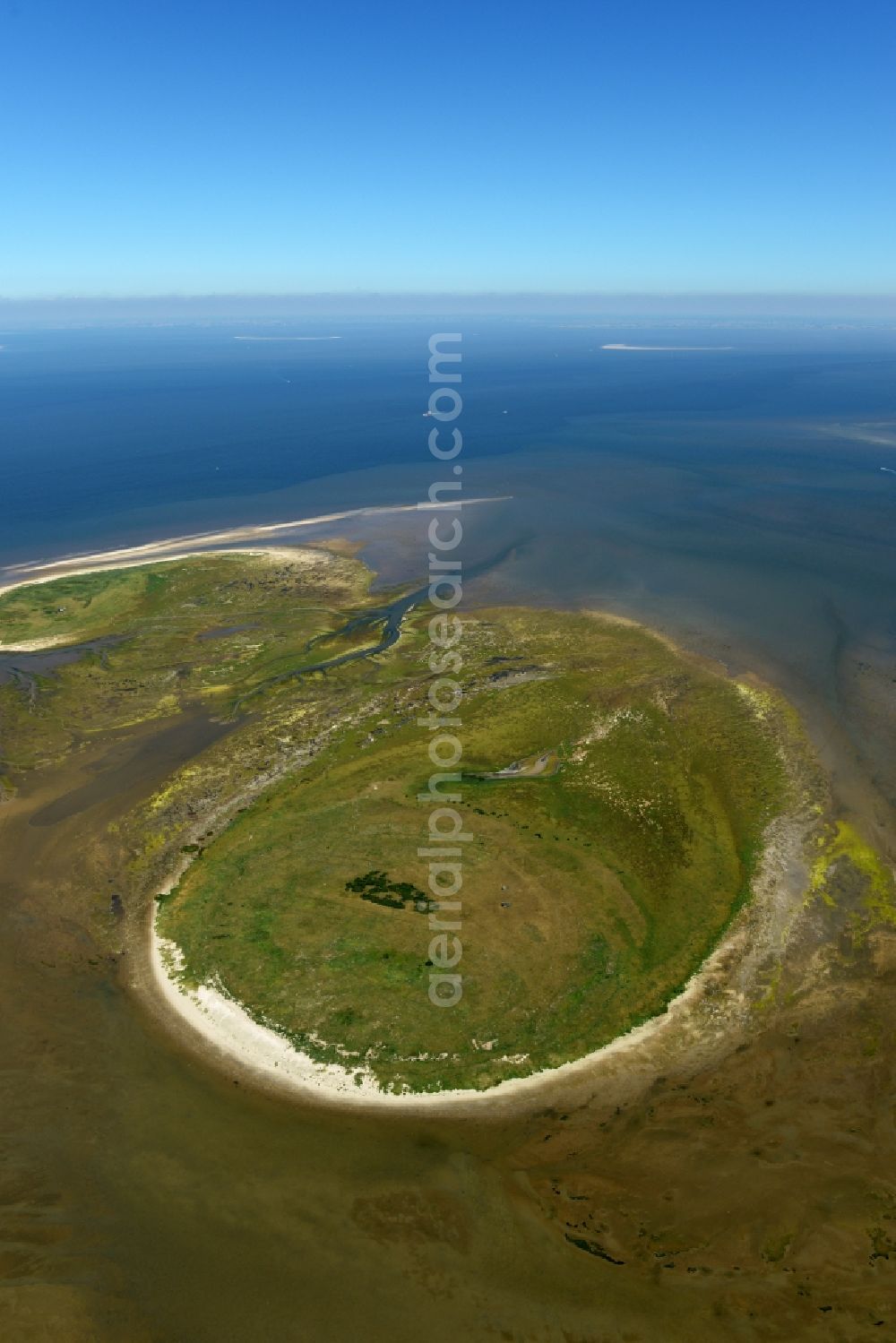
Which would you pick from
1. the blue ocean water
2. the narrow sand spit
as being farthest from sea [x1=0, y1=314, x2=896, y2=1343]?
the blue ocean water

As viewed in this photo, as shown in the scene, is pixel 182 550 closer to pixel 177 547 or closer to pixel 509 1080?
pixel 177 547

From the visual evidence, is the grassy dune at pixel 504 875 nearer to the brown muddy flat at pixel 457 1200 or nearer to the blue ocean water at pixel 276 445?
the brown muddy flat at pixel 457 1200

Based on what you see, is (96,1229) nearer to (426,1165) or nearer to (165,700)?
(426,1165)

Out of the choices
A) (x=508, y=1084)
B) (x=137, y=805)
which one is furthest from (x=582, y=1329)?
(x=137, y=805)

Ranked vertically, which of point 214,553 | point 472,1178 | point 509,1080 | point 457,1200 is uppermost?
point 214,553

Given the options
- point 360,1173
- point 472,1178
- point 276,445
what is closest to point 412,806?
point 360,1173

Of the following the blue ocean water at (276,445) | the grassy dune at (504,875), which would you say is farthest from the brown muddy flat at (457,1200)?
the blue ocean water at (276,445)
